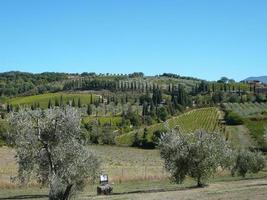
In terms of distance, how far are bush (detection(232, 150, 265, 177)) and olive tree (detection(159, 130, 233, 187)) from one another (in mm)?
14552

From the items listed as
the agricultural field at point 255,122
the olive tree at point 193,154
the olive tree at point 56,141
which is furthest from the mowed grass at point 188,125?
the olive tree at point 56,141

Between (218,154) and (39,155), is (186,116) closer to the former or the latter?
(218,154)

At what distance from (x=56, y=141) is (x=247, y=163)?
34.1m

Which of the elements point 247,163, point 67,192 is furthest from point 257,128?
point 67,192

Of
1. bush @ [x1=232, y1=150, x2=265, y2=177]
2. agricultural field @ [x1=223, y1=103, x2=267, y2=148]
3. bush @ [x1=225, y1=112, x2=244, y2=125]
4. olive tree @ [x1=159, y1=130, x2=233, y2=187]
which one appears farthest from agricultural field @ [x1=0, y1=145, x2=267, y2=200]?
bush @ [x1=225, y1=112, x2=244, y2=125]

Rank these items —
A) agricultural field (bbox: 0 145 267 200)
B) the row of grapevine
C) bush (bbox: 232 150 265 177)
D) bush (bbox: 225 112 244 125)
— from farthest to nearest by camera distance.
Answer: bush (bbox: 225 112 244 125) → the row of grapevine → bush (bbox: 232 150 265 177) → agricultural field (bbox: 0 145 267 200)

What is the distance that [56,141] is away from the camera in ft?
115

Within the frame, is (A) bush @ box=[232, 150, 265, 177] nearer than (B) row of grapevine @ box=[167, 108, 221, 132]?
Yes

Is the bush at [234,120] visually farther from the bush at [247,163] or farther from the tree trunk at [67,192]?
the tree trunk at [67,192]

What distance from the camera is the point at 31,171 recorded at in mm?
36969

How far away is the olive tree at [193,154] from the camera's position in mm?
47531

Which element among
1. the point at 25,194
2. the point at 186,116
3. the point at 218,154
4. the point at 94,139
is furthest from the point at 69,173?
the point at 186,116

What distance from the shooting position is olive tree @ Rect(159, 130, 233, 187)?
47531 millimetres

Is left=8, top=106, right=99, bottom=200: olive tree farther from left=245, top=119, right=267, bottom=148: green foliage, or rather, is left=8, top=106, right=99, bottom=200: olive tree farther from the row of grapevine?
the row of grapevine
